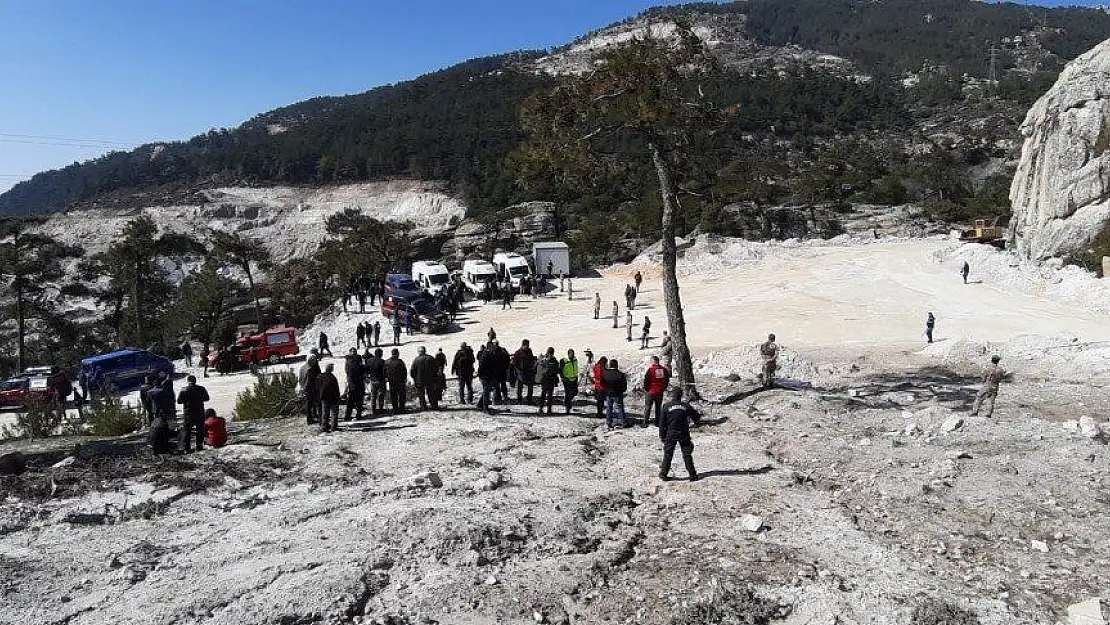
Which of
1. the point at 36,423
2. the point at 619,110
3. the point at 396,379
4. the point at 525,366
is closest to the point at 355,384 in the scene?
the point at 396,379

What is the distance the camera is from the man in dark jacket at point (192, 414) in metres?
11.6

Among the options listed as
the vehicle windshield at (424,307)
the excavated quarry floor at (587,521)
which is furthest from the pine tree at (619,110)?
the vehicle windshield at (424,307)

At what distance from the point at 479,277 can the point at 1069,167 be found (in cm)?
3083

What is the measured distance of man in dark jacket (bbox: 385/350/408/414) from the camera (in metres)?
14.0

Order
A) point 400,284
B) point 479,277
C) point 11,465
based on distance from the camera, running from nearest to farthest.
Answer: point 11,465, point 400,284, point 479,277

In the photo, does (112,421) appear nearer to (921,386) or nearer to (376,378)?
(376,378)

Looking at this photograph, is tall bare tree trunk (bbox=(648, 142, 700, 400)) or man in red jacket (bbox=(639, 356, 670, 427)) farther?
tall bare tree trunk (bbox=(648, 142, 700, 400))

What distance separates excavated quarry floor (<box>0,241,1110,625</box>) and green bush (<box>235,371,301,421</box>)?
1.15 meters

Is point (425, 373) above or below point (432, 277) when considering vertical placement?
below

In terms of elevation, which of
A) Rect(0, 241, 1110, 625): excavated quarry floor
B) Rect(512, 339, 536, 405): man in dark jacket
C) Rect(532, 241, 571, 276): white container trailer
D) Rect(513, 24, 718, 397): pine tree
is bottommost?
Rect(0, 241, 1110, 625): excavated quarry floor

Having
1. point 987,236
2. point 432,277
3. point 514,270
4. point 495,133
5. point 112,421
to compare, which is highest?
point 495,133

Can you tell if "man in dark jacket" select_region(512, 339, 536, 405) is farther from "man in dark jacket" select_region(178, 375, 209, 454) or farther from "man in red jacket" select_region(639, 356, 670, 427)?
"man in dark jacket" select_region(178, 375, 209, 454)

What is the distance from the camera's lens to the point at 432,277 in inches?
1457

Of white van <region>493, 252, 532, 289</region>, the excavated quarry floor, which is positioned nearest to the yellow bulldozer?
white van <region>493, 252, 532, 289</region>
